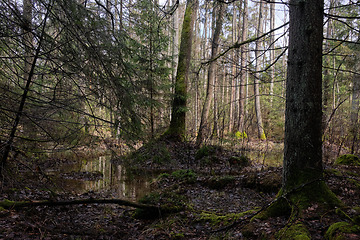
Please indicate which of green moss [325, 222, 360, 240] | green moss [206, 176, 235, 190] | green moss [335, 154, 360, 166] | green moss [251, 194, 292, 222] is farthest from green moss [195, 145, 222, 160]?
green moss [325, 222, 360, 240]

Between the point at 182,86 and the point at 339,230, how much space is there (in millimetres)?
10749

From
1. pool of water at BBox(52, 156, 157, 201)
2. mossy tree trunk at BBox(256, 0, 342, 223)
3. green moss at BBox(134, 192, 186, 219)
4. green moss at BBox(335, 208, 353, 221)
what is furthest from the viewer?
pool of water at BBox(52, 156, 157, 201)

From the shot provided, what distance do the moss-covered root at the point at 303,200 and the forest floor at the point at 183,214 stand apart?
10cm

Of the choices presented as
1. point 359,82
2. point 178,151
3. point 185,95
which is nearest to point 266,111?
point 359,82

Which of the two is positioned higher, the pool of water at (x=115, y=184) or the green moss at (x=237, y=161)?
the green moss at (x=237, y=161)

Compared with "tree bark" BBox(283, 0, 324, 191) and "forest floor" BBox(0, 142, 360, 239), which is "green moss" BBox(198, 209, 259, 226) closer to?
"forest floor" BBox(0, 142, 360, 239)

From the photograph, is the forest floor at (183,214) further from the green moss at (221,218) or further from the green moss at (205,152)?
the green moss at (205,152)

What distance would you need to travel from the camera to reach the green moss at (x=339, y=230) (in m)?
2.61

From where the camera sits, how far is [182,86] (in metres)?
12.8

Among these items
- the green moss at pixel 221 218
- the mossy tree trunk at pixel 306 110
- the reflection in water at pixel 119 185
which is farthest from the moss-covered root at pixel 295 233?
the reflection in water at pixel 119 185

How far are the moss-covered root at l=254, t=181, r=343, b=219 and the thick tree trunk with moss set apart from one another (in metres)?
8.82

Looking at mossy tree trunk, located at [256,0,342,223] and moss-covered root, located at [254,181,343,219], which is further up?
mossy tree trunk, located at [256,0,342,223]

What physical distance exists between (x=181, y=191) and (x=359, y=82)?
601 inches

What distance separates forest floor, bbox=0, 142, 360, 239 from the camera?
326cm
